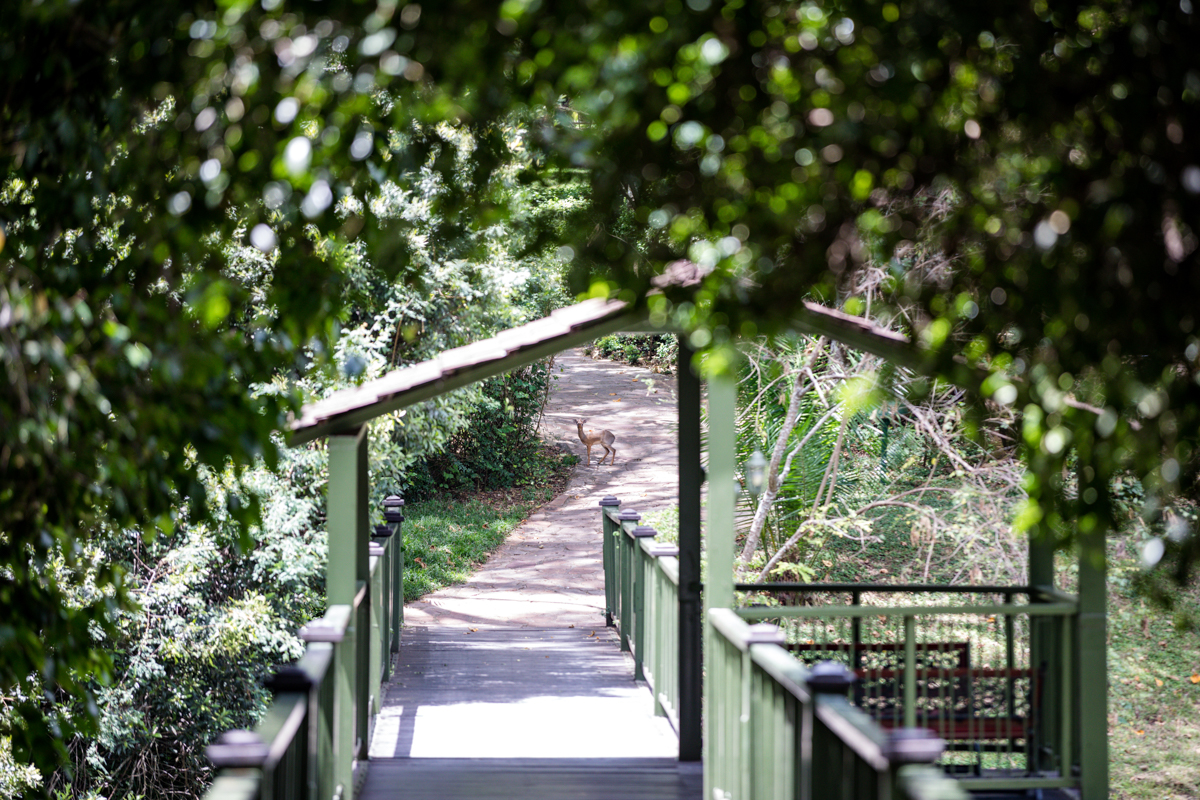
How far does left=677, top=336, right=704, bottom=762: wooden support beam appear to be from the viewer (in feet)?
19.9

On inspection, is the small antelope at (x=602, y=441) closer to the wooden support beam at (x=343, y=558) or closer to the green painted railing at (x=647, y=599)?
the green painted railing at (x=647, y=599)

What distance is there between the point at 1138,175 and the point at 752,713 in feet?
8.91

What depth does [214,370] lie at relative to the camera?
9.36 feet

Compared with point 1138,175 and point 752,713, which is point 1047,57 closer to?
point 1138,175

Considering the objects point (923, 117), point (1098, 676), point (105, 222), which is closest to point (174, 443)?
point (105, 222)

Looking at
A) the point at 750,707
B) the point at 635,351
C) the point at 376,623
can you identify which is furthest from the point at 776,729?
the point at 635,351

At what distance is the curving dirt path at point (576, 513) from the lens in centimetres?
1319

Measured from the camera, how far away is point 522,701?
24.9 feet

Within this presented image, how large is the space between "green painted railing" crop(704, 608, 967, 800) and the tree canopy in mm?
791

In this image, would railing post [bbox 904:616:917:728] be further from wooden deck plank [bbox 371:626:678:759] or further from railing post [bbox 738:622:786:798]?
wooden deck plank [bbox 371:626:678:759]

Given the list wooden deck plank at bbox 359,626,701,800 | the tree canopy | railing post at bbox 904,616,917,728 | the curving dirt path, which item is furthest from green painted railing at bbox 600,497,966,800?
the curving dirt path

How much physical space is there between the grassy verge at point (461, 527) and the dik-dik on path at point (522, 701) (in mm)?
390

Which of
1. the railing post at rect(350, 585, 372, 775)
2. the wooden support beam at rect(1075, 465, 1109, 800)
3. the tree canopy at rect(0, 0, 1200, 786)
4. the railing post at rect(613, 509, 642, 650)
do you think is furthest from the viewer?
the railing post at rect(613, 509, 642, 650)

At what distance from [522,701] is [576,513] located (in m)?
11.7
